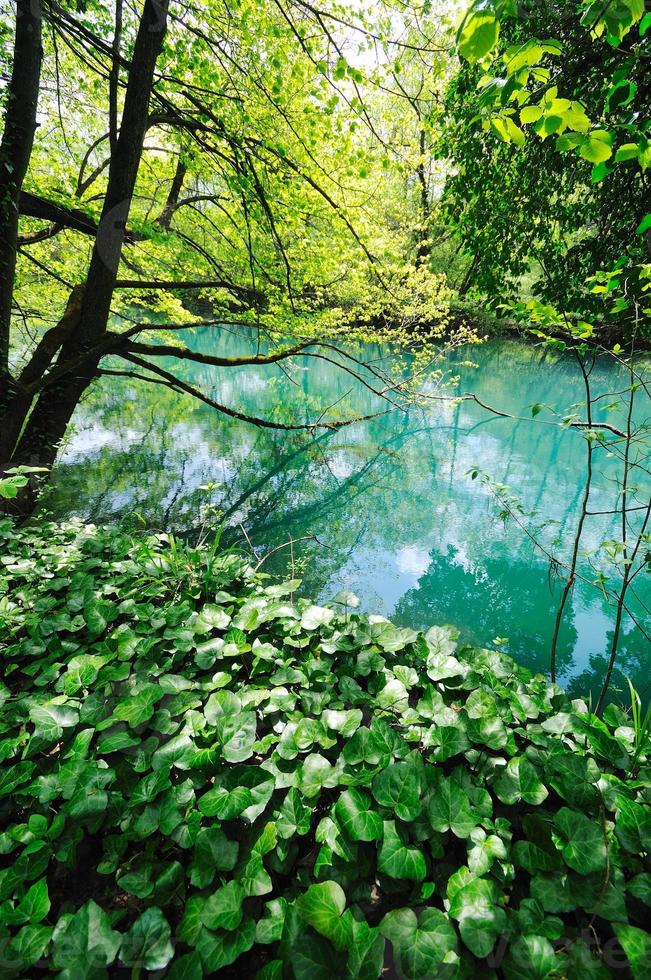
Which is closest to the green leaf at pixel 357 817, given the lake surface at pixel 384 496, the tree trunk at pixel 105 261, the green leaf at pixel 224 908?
the green leaf at pixel 224 908

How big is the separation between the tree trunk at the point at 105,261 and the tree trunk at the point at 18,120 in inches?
21.8

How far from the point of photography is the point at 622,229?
335cm

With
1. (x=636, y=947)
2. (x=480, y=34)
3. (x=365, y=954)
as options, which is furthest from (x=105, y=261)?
(x=636, y=947)

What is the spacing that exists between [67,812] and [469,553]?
5890mm

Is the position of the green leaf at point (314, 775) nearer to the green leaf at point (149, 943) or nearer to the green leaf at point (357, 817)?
the green leaf at point (357, 817)

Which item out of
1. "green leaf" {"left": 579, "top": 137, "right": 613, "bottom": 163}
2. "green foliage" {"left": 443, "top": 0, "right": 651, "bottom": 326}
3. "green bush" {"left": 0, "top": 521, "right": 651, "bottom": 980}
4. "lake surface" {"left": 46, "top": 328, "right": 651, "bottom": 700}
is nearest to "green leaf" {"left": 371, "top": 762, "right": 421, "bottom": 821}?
"green bush" {"left": 0, "top": 521, "right": 651, "bottom": 980}

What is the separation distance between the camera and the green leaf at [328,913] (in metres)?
0.76

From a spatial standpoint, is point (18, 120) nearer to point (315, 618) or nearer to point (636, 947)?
point (315, 618)

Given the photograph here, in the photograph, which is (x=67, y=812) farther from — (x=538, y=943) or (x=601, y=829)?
(x=601, y=829)

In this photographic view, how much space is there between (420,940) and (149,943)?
1.70 ft

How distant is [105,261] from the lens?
3.50m

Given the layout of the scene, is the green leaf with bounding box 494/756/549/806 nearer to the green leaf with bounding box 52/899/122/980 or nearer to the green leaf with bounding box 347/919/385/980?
the green leaf with bounding box 347/919/385/980

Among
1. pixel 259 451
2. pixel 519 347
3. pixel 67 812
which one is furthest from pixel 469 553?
pixel 519 347

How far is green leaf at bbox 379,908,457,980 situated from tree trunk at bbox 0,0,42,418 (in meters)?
4.26
